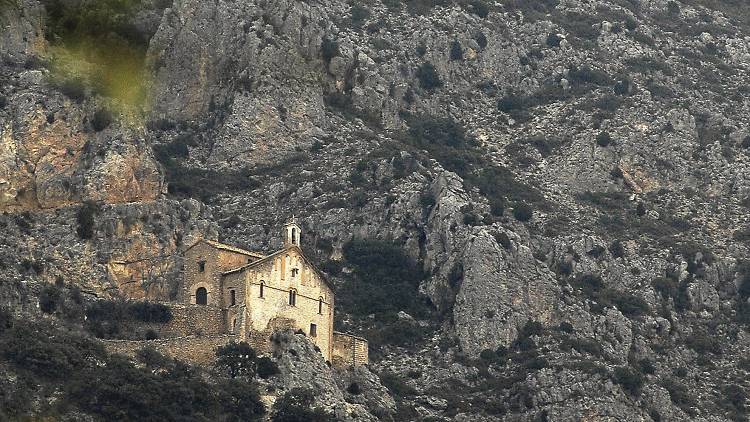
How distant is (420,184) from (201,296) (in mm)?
23311

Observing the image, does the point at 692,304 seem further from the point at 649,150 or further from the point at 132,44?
the point at 132,44

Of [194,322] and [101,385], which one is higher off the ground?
[194,322]

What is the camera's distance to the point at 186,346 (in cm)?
14800

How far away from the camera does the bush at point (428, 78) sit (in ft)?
614

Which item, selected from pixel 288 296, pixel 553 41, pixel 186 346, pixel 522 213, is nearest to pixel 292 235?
pixel 288 296

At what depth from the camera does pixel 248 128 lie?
174625 millimetres

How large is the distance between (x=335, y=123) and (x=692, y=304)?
29.6 metres

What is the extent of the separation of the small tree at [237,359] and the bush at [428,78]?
44032mm

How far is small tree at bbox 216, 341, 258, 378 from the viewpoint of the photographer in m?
146

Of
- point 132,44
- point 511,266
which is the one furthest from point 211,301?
point 132,44

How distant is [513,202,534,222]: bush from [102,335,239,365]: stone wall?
30.0 meters

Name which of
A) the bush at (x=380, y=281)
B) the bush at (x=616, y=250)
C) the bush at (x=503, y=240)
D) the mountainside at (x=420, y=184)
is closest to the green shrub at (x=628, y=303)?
the mountainside at (x=420, y=184)

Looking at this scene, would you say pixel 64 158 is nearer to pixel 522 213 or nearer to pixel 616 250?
pixel 522 213

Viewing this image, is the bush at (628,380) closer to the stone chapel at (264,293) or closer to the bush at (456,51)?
the stone chapel at (264,293)
